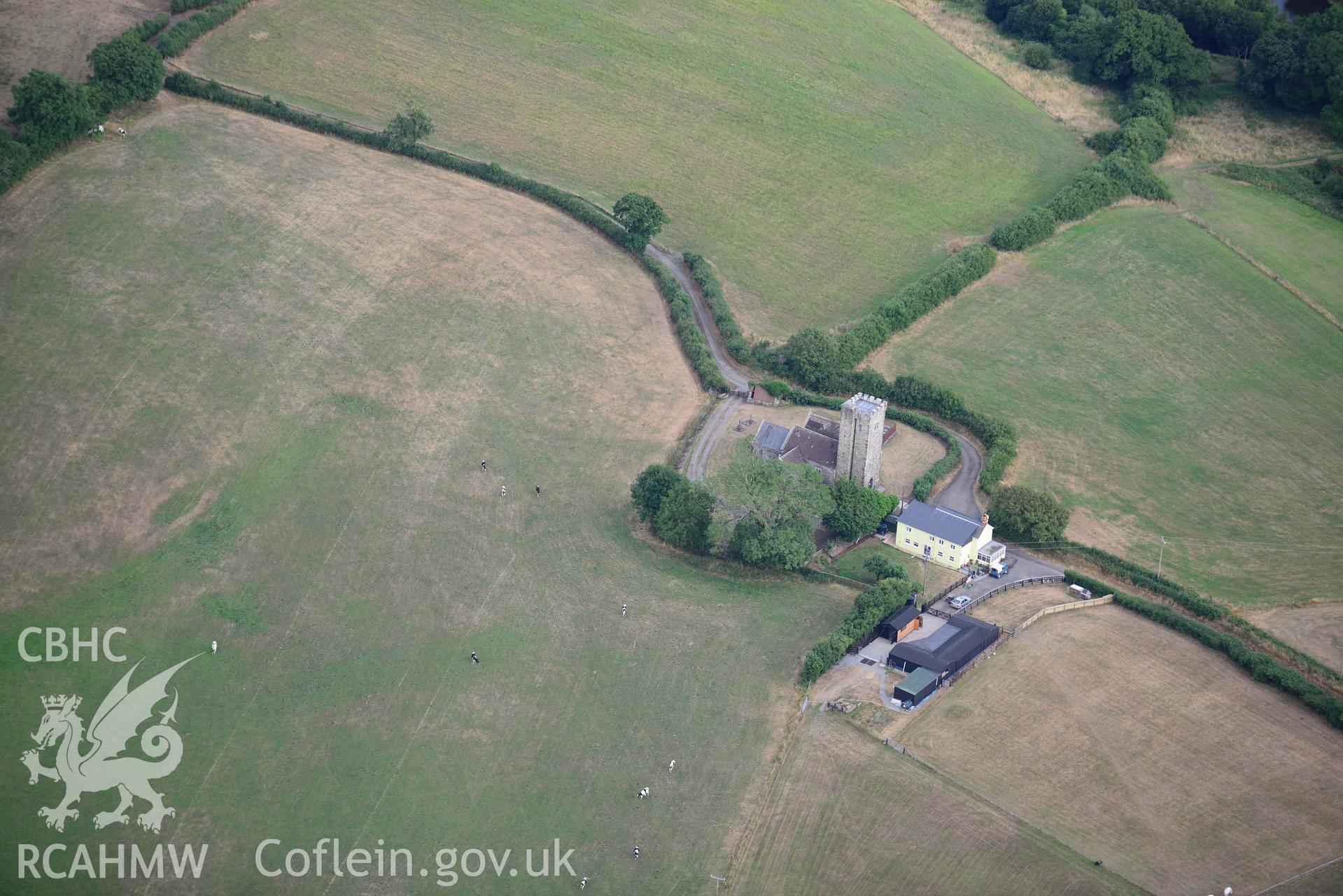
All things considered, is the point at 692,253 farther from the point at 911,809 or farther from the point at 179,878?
the point at 179,878

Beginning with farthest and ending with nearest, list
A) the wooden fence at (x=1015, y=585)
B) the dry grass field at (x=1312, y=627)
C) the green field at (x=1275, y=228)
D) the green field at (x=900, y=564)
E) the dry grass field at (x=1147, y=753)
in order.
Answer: the green field at (x=1275, y=228) → the green field at (x=900, y=564) → the wooden fence at (x=1015, y=585) → the dry grass field at (x=1312, y=627) → the dry grass field at (x=1147, y=753)

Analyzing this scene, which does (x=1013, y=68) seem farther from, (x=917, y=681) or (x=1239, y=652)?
Result: (x=917, y=681)

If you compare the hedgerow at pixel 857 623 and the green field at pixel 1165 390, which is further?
the green field at pixel 1165 390

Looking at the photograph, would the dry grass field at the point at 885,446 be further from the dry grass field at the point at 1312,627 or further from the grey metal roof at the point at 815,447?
the dry grass field at the point at 1312,627

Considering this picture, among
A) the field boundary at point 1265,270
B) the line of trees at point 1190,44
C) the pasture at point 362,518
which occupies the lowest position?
the pasture at point 362,518

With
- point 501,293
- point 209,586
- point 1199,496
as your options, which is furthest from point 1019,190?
point 209,586

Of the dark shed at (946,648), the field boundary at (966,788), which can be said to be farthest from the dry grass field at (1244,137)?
the field boundary at (966,788)

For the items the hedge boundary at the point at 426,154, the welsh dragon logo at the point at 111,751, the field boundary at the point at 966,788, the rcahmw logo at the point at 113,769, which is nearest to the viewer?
the rcahmw logo at the point at 113,769
